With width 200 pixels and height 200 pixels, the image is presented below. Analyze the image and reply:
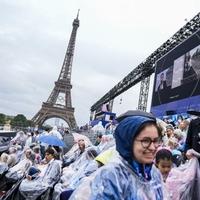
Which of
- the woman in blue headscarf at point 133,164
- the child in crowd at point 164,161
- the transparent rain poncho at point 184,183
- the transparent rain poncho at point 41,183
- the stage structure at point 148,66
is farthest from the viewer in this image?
the stage structure at point 148,66

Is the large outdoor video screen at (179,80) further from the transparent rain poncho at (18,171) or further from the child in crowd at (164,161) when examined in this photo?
the child in crowd at (164,161)

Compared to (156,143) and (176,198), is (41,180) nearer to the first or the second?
(176,198)

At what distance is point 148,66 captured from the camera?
31.5 meters

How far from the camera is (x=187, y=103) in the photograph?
17.1 metres

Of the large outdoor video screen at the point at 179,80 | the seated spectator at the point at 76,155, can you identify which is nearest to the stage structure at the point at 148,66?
the large outdoor video screen at the point at 179,80

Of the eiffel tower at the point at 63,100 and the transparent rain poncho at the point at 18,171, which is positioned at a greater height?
the eiffel tower at the point at 63,100

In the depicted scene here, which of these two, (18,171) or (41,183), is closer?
(41,183)

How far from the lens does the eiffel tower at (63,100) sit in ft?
209

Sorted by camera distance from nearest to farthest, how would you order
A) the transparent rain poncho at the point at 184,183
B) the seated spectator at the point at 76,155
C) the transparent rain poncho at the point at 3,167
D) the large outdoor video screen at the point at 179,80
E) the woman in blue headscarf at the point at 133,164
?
the woman in blue headscarf at the point at 133,164
the transparent rain poncho at the point at 184,183
the seated spectator at the point at 76,155
the transparent rain poncho at the point at 3,167
the large outdoor video screen at the point at 179,80

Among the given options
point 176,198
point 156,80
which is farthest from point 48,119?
point 176,198

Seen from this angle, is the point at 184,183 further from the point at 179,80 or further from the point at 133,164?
the point at 179,80

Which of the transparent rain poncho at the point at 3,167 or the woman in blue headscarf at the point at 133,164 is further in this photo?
the transparent rain poncho at the point at 3,167

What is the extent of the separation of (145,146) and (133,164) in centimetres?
10

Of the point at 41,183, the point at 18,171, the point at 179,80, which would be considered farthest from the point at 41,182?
the point at 179,80
